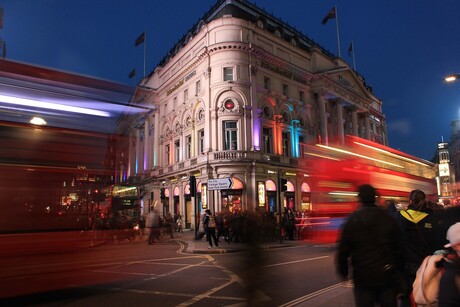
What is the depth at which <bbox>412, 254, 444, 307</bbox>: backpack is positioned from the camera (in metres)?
3.61

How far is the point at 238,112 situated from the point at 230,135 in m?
2.08

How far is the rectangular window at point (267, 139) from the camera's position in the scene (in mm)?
34625

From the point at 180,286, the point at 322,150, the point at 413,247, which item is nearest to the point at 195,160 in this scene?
the point at 322,150

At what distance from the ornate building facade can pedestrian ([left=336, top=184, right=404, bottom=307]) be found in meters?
22.7

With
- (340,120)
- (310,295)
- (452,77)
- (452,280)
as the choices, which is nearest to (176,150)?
(340,120)

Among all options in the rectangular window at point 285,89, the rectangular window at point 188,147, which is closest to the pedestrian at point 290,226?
the rectangular window at point 188,147

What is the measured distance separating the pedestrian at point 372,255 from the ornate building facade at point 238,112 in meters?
22.7

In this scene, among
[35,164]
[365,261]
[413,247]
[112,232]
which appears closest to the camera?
[365,261]

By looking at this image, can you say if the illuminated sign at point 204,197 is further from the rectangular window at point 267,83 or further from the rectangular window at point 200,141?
the rectangular window at point 267,83

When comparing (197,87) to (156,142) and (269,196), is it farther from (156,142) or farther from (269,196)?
(269,196)

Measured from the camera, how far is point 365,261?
3918mm

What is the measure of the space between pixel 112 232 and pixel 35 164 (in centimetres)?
232

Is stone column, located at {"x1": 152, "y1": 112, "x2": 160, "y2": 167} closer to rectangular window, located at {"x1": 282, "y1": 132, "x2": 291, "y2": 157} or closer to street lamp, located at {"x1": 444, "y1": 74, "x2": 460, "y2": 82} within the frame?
rectangular window, located at {"x1": 282, "y1": 132, "x2": 291, "y2": 157}

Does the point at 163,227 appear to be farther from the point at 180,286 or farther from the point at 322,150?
the point at 180,286
